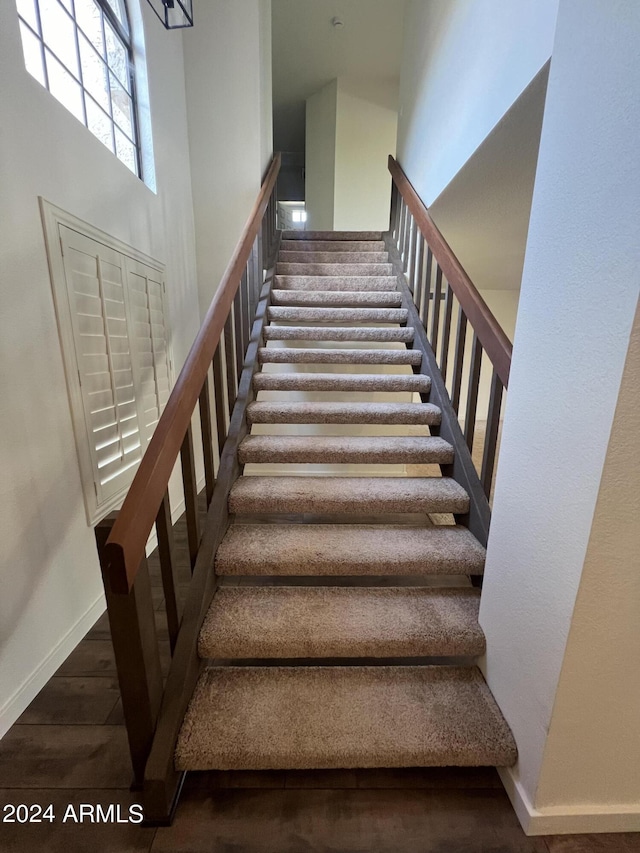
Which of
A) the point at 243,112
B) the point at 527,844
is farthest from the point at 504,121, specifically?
the point at 527,844

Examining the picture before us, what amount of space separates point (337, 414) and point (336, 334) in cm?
68

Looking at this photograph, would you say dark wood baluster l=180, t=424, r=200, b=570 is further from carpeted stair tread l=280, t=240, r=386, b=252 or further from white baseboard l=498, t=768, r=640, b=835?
carpeted stair tread l=280, t=240, r=386, b=252

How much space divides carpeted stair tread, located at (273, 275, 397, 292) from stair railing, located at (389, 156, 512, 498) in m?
0.20

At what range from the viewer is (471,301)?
64.6 inches

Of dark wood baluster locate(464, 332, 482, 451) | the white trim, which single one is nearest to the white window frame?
the white trim

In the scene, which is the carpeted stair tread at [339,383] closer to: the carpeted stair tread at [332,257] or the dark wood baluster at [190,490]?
the dark wood baluster at [190,490]

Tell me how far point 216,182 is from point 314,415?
2.24m

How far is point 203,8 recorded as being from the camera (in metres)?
2.61

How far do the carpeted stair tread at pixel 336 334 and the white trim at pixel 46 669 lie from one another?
1.70m

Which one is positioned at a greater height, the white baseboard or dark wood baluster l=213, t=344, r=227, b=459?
dark wood baluster l=213, t=344, r=227, b=459

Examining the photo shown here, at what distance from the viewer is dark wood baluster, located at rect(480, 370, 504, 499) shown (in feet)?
4.78

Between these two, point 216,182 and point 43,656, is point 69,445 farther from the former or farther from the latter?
point 216,182

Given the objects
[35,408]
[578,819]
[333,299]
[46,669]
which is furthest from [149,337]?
[578,819]

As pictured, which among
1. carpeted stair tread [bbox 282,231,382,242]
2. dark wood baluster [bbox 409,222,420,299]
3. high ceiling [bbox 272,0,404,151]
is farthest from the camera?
high ceiling [bbox 272,0,404,151]
